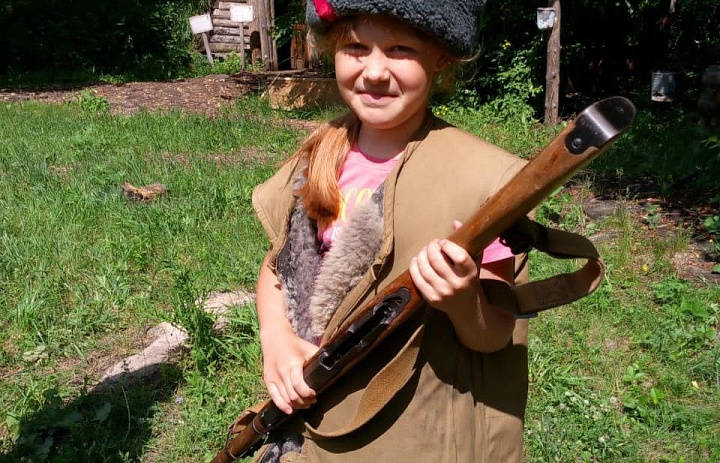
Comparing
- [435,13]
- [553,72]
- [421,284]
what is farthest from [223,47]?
[421,284]

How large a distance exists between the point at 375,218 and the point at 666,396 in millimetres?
2560

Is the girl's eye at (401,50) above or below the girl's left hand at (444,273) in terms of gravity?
above

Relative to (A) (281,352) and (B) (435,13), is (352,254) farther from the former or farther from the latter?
(B) (435,13)

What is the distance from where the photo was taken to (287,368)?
1.62 meters

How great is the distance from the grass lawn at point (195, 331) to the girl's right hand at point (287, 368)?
5.27 feet

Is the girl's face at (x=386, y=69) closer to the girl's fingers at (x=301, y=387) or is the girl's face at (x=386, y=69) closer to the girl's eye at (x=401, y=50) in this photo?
the girl's eye at (x=401, y=50)

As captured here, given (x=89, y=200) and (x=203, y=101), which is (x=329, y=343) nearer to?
(x=89, y=200)

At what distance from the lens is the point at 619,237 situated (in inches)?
203

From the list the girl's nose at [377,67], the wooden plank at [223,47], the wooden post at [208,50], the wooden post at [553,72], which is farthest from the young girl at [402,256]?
the wooden plank at [223,47]

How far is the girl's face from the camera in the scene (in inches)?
56.7

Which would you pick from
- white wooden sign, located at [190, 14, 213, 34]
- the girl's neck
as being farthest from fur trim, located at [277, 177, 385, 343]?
white wooden sign, located at [190, 14, 213, 34]

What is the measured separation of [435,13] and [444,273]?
0.50m

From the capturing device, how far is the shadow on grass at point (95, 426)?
3.02 m

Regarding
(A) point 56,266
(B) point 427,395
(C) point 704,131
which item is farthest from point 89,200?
(C) point 704,131
